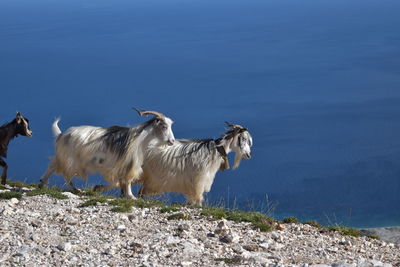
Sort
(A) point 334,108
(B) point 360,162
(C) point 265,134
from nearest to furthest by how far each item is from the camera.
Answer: (B) point 360,162
(C) point 265,134
(A) point 334,108

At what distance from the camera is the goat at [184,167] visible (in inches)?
439

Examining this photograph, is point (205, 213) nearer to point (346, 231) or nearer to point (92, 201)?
point (92, 201)

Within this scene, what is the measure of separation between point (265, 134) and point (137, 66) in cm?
2669

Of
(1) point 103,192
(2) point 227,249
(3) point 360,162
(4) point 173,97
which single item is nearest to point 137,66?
(4) point 173,97

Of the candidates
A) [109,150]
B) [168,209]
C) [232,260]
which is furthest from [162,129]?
[232,260]

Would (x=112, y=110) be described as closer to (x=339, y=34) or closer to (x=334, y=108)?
(x=334, y=108)

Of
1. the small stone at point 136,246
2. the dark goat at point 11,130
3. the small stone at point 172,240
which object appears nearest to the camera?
the small stone at point 136,246

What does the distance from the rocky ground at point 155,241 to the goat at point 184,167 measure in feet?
8.31

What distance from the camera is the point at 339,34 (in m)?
82.3

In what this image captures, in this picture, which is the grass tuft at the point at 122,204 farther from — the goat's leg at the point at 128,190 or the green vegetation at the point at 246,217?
the goat's leg at the point at 128,190

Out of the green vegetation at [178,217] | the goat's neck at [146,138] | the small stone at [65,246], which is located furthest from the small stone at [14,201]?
→ the goat's neck at [146,138]

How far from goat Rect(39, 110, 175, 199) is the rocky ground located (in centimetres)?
185

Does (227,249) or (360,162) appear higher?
(227,249)

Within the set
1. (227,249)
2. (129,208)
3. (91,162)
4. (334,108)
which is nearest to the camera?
(227,249)
